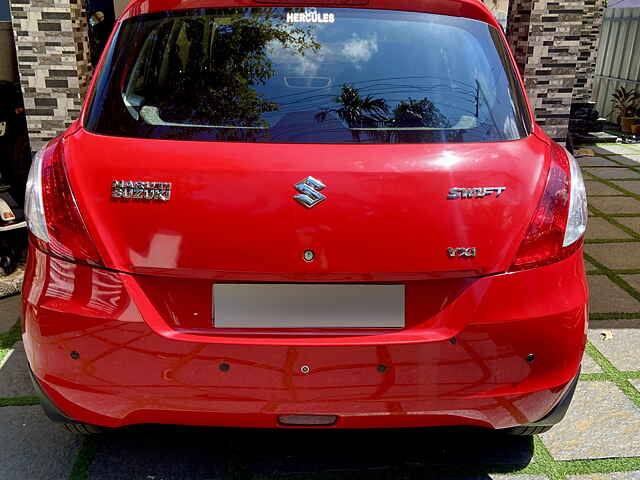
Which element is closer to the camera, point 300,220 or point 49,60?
point 300,220

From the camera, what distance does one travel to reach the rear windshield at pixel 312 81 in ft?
7.00

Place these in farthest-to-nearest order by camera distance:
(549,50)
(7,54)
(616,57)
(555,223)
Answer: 1. (616,57)
2. (549,50)
3. (7,54)
4. (555,223)

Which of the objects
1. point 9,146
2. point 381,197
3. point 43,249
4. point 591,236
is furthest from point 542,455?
point 9,146

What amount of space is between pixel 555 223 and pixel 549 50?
14.8ft

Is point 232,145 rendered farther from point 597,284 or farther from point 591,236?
point 591,236

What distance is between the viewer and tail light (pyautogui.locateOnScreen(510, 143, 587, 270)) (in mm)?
2021

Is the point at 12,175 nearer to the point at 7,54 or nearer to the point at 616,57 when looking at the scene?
the point at 7,54

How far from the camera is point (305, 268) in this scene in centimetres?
194

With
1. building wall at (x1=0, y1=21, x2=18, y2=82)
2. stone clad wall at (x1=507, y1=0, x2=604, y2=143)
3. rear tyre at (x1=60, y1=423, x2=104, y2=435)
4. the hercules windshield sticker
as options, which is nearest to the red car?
rear tyre at (x1=60, y1=423, x2=104, y2=435)

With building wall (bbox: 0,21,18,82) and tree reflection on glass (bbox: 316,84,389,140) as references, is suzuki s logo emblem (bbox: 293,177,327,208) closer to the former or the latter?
tree reflection on glass (bbox: 316,84,389,140)

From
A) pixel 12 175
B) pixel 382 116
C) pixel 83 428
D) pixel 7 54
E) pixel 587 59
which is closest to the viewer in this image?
pixel 382 116

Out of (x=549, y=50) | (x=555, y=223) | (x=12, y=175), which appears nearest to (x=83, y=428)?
(x=555, y=223)

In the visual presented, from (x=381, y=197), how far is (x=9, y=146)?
3339 millimetres

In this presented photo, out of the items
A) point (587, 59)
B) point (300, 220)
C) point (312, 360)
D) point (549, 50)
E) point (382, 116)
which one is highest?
point (382, 116)
